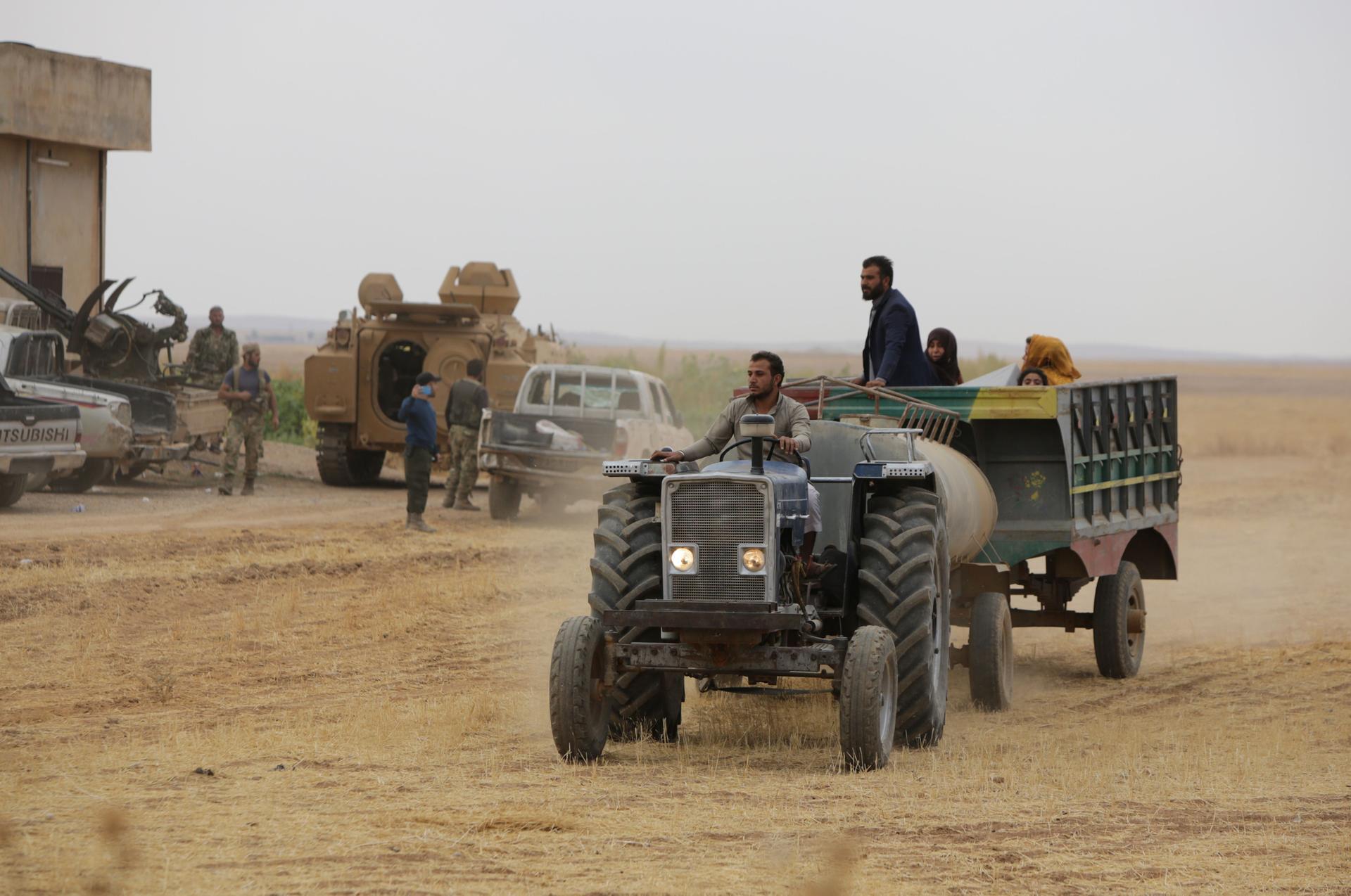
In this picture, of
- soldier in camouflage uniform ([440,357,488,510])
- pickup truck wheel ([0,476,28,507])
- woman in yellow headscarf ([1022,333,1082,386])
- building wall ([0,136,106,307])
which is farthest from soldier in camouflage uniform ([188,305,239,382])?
woman in yellow headscarf ([1022,333,1082,386])

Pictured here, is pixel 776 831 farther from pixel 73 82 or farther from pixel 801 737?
pixel 73 82

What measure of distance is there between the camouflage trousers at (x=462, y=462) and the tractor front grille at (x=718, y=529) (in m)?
14.6

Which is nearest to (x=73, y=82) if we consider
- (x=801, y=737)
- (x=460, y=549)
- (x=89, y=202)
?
(x=89, y=202)

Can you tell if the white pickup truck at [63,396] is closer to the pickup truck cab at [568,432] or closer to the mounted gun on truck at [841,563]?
the pickup truck cab at [568,432]

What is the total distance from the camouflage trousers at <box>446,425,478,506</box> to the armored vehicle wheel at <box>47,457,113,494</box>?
4.33 m

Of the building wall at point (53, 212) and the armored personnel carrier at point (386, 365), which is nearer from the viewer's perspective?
the armored personnel carrier at point (386, 365)

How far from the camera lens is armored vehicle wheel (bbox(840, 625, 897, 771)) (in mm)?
8289

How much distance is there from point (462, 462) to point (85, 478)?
15.7 feet

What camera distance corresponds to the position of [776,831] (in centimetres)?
702

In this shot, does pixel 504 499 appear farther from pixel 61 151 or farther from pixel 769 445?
pixel 61 151

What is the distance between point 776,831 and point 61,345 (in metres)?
18.4

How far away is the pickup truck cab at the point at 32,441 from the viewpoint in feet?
65.1

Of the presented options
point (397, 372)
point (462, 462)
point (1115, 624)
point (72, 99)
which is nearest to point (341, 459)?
point (397, 372)

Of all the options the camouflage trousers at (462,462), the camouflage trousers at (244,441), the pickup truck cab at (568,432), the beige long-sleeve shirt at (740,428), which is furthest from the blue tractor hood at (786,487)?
the camouflage trousers at (244,441)
